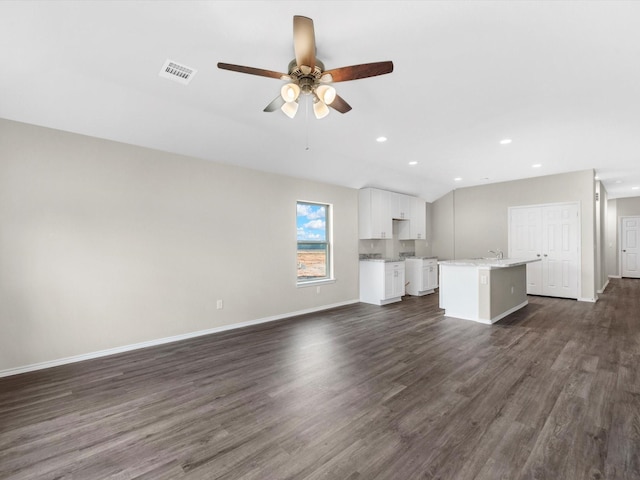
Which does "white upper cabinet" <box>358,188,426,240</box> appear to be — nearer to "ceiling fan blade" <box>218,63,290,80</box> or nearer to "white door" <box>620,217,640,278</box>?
"ceiling fan blade" <box>218,63,290,80</box>

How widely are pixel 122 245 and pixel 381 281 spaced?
454cm

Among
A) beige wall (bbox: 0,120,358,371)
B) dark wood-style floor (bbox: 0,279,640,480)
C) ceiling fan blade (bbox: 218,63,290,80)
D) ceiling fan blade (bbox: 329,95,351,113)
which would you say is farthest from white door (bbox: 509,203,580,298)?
ceiling fan blade (bbox: 218,63,290,80)

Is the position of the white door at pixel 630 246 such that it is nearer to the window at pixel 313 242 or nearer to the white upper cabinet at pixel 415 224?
the white upper cabinet at pixel 415 224

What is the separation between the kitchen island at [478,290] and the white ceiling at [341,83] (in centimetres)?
195

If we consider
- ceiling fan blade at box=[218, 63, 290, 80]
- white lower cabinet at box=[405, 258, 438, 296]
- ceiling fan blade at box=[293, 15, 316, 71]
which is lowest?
white lower cabinet at box=[405, 258, 438, 296]

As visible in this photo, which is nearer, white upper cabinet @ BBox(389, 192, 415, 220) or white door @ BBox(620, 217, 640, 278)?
white upper cabinet @ BBox(389, 192, 415, 220)

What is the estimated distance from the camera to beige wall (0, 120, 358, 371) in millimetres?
3000

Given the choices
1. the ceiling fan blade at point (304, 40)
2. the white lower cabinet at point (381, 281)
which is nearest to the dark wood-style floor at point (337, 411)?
the white lower cabinet at point (381, 281)

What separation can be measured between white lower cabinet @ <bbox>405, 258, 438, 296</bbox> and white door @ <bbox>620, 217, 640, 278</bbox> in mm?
7374

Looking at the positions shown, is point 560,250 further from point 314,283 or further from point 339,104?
point 339,104

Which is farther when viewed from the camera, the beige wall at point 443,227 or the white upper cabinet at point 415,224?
the beige wall at point 443,227

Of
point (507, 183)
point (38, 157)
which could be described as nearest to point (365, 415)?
point (38, 157)

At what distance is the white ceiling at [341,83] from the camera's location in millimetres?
1968

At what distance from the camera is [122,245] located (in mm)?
3549
